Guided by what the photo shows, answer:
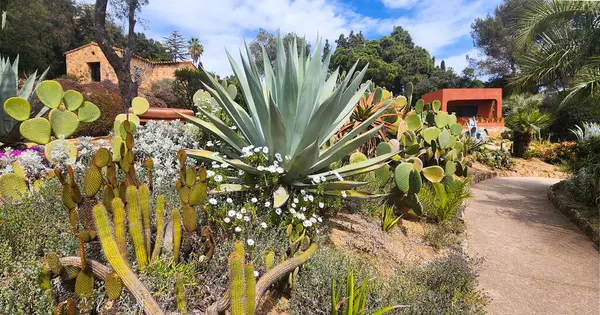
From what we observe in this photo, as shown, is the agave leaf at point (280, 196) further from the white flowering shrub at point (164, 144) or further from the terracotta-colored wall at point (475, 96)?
the terracotta-colored wall at point (475, 96)

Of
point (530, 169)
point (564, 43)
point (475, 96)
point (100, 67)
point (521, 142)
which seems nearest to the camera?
point (564, 43)

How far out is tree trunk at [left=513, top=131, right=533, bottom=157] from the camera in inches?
460

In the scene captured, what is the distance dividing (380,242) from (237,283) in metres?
1.93

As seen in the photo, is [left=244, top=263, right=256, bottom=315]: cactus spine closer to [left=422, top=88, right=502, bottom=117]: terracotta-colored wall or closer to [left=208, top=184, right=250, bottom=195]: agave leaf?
[left=208, top=184, right=250, bottom=195]: agave leaf

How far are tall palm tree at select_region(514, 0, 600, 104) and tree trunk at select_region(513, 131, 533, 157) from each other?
4.26 m

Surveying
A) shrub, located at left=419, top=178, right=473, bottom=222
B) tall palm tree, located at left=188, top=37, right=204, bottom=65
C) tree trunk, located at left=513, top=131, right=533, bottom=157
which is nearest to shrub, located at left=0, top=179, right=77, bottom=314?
shrub, located at left=419, top=178, right=473, bottom=222

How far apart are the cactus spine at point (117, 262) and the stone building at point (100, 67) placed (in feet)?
81.8

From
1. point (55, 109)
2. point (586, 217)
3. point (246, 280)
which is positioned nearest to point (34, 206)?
point (55, 109)

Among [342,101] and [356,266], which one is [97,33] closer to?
[342,101]

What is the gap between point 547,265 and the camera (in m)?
3.33

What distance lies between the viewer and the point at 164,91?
22438 mm

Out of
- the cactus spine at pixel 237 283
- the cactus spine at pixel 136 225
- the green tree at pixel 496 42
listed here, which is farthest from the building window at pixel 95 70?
the green tree at pixel 496 42

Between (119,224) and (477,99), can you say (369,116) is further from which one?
(477,99)

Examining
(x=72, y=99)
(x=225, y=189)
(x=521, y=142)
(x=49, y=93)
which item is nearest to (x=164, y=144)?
(x=72, y=99)
